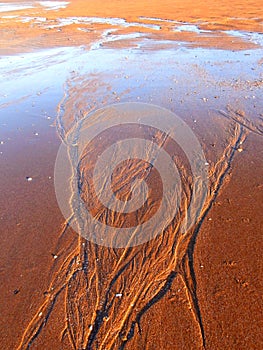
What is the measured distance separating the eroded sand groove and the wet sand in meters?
0.01

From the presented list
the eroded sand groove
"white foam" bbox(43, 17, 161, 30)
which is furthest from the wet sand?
"white foam" bbox(43, 17, 161, 30)

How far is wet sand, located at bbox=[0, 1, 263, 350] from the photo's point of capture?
12.1ft

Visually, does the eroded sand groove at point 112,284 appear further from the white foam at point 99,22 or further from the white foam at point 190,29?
the white foam at point 99,22

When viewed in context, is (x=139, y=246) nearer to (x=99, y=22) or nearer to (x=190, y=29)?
(x=190, y=29)

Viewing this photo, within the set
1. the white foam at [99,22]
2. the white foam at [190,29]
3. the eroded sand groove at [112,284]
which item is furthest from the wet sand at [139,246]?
the white foam at [99,22]

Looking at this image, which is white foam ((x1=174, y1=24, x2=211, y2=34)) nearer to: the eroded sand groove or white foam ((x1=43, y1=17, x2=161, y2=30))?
white foam ((x1=43, y1=17, x2=161, y2=30))

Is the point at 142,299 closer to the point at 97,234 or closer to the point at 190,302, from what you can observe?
the point at 190,302

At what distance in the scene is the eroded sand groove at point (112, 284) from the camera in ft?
12.0

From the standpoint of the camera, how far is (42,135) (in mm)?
8688

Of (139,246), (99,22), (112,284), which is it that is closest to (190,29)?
(99,22)

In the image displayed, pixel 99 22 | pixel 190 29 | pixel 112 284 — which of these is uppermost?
pixel 99 22

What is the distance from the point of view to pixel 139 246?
15.8ft

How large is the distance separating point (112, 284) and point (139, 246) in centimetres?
84

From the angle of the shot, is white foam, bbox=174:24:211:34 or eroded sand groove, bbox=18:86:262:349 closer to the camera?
eroded sand groove, bbox=18:86:262:349
